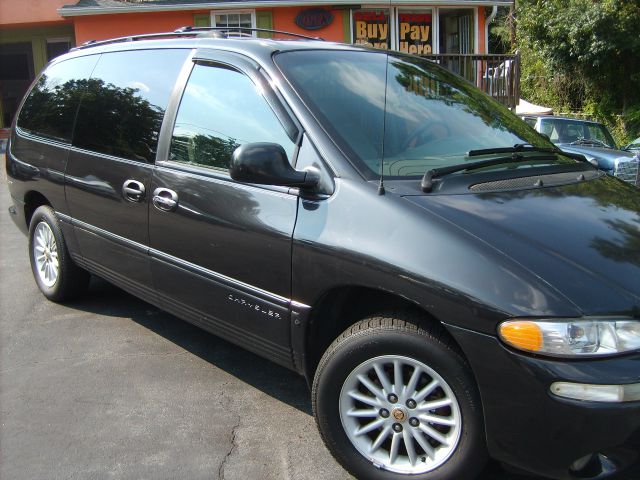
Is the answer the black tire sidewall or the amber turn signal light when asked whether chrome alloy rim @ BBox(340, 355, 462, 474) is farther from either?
the black tire sidewall

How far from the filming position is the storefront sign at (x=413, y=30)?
1672cm

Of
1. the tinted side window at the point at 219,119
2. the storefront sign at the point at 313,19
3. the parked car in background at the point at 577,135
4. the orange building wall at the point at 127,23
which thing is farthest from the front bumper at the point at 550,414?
the orange building wall at the point at 127,23

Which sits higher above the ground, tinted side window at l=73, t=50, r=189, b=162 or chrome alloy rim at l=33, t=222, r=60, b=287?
tinted side window at l=73, t=50, r=189, b=162

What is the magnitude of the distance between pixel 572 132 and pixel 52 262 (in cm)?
871

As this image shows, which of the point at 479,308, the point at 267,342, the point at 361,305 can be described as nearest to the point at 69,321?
the point at 267,342

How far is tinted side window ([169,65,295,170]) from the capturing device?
10.3 feet

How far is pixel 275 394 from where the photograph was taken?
3535 millimetres

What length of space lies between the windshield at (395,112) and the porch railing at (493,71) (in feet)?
33.7

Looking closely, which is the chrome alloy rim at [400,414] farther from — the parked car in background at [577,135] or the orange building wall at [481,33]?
the orange building wall at [481,33]

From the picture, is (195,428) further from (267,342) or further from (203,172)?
(203,172)

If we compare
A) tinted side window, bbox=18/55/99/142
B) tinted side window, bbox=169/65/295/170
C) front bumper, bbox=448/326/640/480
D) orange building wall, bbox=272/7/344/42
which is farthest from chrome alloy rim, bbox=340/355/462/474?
orange building wall, bbox=272/7/344/42

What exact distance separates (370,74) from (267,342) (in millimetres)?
1532

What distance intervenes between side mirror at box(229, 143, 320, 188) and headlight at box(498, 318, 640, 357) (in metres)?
1.16

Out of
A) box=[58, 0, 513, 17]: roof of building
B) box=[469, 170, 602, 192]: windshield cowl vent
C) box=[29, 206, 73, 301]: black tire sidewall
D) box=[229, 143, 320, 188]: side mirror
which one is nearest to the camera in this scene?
box=[229, 143, 320, 188]: side mirror
